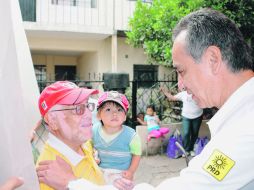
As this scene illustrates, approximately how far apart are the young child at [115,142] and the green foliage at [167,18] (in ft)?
12.3

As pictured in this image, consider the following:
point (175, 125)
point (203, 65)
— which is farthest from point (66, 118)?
→ point (175, 125)

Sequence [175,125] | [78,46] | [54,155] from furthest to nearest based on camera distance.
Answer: [78,46], [175,125], [54,155]

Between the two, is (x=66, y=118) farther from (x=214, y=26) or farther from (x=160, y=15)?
(x=160, y=15)

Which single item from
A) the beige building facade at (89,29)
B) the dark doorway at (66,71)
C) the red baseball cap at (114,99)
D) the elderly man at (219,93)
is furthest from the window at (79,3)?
the elderly man at (219,93)

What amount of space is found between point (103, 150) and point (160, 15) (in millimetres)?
4499

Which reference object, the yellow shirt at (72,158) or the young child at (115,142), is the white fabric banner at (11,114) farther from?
the young child at (115,142)

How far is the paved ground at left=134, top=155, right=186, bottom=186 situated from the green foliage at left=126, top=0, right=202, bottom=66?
2055 millimetres

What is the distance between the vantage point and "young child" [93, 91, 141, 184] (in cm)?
270

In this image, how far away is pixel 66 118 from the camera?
181cm

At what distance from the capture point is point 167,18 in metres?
6.51

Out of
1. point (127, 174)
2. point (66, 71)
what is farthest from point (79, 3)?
point (127, 174)

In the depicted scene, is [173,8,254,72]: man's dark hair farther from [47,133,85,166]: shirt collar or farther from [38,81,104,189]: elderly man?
[47,133,85,166]: shirt collar

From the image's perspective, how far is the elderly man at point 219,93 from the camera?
117 centimetres

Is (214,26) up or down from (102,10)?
down
